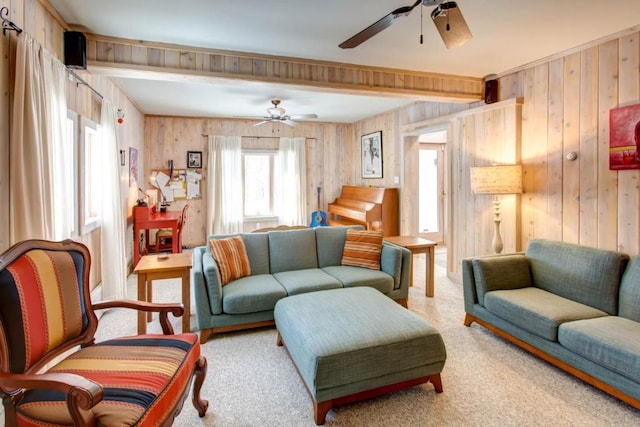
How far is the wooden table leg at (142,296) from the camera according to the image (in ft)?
9.19

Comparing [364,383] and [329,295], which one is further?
[329,295]

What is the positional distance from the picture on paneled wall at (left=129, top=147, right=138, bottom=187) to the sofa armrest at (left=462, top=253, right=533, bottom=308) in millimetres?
4556

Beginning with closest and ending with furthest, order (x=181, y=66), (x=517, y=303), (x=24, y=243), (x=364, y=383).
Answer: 1. (x=24, y=243)
2. (x=364, y=383)
3. (x=517, y=303)
4. (x=181, y=66)

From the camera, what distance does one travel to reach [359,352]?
1923 mm

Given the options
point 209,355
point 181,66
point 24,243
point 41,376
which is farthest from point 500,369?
point 181,66

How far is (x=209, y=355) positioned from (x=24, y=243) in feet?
4.94

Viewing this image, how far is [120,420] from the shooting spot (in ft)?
4.14

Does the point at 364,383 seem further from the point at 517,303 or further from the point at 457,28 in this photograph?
the point at 457,28

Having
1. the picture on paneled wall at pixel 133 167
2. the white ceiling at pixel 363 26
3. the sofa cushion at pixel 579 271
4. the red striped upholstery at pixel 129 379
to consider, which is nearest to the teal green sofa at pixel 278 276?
the red striped upholstery at pixel 129 379

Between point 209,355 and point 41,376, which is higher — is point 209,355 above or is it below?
below

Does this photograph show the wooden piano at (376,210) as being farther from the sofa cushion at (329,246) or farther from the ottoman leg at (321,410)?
the ottoman leg at (321,410)

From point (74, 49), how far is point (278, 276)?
8.08 ft

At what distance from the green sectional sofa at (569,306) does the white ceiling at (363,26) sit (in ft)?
5.68

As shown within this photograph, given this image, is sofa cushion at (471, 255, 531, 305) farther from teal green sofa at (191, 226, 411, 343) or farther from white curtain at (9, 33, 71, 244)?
white curtain at (9, 33, 71, 244)
